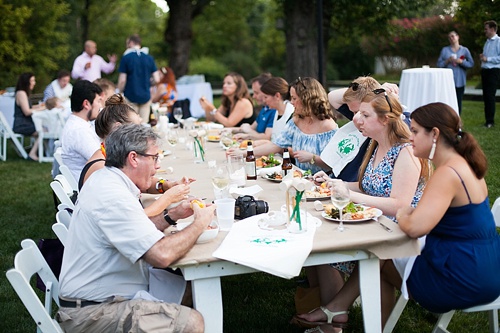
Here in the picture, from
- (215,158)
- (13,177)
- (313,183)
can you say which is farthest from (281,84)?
(13,177)

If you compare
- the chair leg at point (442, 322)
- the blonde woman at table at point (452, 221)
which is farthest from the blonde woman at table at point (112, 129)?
the chair leg at point (442, 322)

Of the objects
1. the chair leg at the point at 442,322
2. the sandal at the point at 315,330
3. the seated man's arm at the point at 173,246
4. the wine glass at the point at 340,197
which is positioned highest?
the wine glass at the point at 340,197

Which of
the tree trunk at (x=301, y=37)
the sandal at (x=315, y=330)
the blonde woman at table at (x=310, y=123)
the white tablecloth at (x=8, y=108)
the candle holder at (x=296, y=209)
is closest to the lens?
the candle holder at (x=296, y=209)

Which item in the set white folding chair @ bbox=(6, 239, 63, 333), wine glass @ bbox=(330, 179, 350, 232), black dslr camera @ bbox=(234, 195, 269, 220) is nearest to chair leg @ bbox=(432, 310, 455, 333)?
wine glass @ bbox=(330, 179, 350, 232)

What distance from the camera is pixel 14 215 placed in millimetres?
6660

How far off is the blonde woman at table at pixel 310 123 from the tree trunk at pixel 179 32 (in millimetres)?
12383

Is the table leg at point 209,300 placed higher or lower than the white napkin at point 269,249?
lower

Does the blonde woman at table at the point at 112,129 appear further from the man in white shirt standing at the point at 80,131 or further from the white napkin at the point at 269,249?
the white napkin at the point at 269,249

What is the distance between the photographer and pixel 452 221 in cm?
276

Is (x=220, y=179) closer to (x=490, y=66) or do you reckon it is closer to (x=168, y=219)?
(x=168, y=219)

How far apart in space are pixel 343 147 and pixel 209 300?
187 centimetres

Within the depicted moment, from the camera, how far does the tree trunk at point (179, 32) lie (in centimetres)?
1680

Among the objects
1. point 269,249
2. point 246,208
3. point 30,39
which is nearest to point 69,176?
point 246,208

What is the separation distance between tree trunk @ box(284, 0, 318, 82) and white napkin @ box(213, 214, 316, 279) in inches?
440
